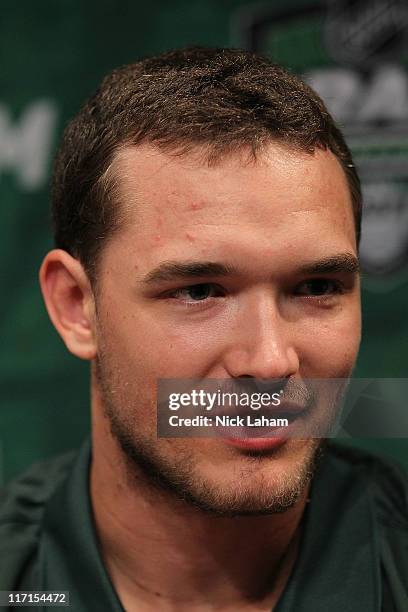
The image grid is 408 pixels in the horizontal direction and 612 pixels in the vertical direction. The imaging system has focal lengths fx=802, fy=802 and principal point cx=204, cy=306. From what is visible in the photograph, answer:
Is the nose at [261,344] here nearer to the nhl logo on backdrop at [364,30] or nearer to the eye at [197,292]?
the eye at [197,292]

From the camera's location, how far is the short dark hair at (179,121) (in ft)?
2.51

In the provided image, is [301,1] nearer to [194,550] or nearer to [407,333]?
[407,333]

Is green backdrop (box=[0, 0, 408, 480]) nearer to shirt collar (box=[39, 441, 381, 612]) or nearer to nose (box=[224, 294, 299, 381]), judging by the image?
shirt collar (box=[39, 441, 381, 612])

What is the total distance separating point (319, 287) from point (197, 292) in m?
0.12

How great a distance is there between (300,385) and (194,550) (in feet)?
0.75

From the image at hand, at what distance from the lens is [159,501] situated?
835mm

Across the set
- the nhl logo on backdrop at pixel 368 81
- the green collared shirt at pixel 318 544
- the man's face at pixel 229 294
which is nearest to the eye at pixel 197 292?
the man's face at pixel 229 294

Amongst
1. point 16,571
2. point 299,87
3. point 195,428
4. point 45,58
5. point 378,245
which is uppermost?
point 45,58

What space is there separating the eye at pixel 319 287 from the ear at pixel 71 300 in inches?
9.0

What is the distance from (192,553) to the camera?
84cm

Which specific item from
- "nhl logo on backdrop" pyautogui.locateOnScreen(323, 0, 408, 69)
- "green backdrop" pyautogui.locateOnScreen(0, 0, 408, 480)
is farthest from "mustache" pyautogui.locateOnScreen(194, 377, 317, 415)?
"nhl logo on backdrop" pyautogui.locateOnScreen(323, 0, 408, 69)

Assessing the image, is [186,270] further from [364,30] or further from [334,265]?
[364,30]

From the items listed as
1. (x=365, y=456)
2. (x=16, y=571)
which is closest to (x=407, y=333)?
(x=365, y=456)

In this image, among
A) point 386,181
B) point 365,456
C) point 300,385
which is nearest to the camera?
point 300,385
